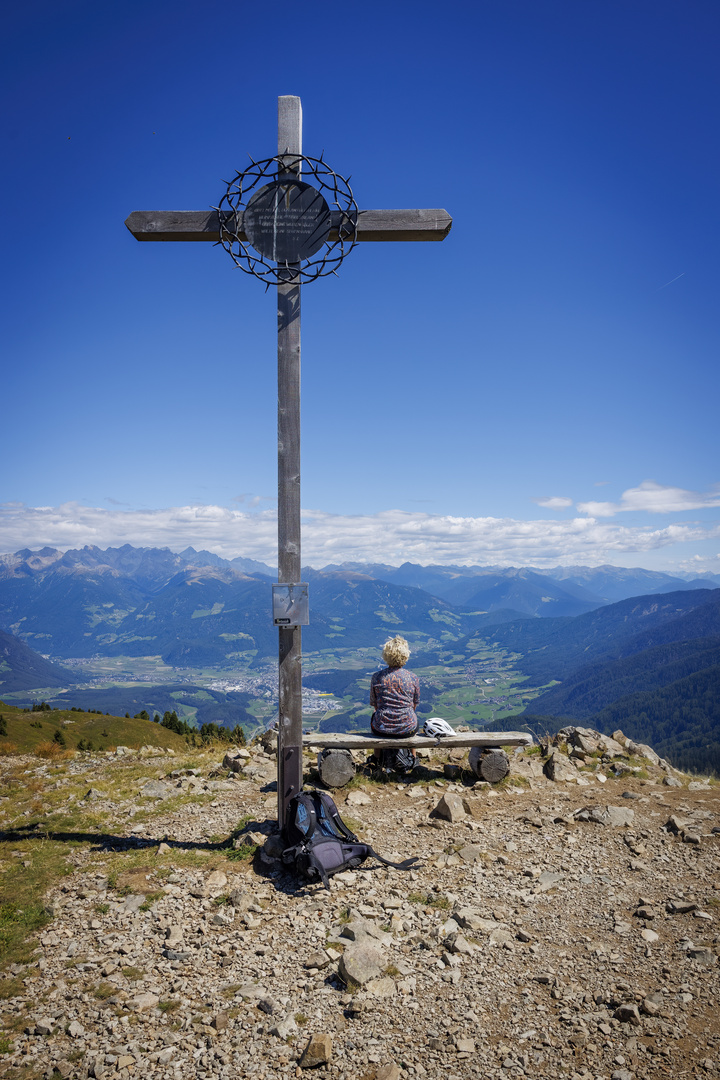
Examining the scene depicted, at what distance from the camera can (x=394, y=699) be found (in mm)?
9625

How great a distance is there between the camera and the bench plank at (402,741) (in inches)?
365

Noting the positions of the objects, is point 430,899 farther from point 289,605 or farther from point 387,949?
point 289,605

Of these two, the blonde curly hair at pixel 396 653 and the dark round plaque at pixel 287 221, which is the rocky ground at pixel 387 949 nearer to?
the blonde curly hair at pixel 396 653

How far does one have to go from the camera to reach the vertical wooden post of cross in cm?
666

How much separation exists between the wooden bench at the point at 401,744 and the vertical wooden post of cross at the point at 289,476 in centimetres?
248

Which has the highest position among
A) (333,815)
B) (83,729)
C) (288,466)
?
(288,466)

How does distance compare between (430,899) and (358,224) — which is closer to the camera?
(430,899)

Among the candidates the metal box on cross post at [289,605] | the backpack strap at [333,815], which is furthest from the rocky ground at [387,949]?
the metal box on cross post at [289,605]

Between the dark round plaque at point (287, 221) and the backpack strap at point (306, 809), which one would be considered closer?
the backpack strap at point (306, 809)

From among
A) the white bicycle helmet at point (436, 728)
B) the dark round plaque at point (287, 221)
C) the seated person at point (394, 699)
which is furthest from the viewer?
the white bicycle helmet at point (436, 728)

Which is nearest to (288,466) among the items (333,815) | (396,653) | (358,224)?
(358,224)

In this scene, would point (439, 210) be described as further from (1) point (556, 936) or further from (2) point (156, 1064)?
(2) point (156, 1064)

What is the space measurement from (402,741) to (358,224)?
8191 millimetres

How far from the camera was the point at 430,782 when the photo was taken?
9.56 m
